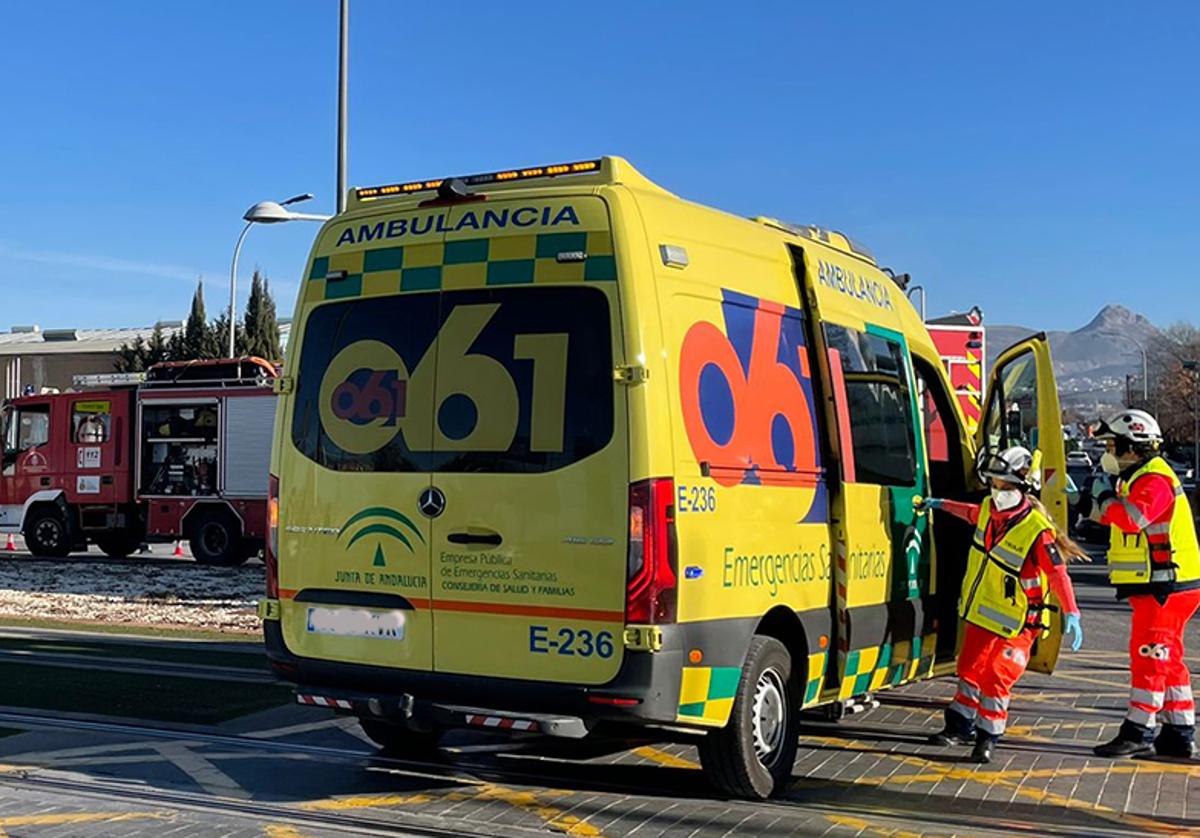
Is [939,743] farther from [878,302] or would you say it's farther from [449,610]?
[449,610]

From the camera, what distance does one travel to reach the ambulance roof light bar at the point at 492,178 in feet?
19.9

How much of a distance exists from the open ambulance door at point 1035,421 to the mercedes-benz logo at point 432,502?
12.6 ft

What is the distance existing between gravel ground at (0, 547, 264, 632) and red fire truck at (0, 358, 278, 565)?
25.5 inches

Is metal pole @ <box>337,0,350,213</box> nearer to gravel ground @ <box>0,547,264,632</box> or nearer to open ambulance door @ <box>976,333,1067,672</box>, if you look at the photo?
gravel ground @ <box>0,547,264,632</box>

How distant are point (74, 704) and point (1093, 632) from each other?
10504mm

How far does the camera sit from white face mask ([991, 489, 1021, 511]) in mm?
7594

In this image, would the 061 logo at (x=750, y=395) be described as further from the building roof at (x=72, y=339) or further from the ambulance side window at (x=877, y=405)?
the building roof at (x=72, y=339)

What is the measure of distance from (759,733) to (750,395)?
162 centimetres

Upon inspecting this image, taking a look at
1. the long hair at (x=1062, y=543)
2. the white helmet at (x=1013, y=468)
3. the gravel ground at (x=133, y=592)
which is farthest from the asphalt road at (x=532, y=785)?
the gravel ground at (x=133, y=592)

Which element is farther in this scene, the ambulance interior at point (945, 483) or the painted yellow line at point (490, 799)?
the ambulance interior at point (945, 483)

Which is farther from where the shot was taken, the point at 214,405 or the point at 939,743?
the point at 214,405

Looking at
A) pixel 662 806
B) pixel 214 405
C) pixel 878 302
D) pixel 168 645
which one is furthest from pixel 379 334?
pixel 214 405

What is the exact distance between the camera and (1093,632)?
46.9 ft

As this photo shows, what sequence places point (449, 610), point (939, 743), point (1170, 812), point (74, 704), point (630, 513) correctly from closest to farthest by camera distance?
point (630, 513) → point (449, 610) → point (1170, 812) → point (939, 743) → point (74, 704)
